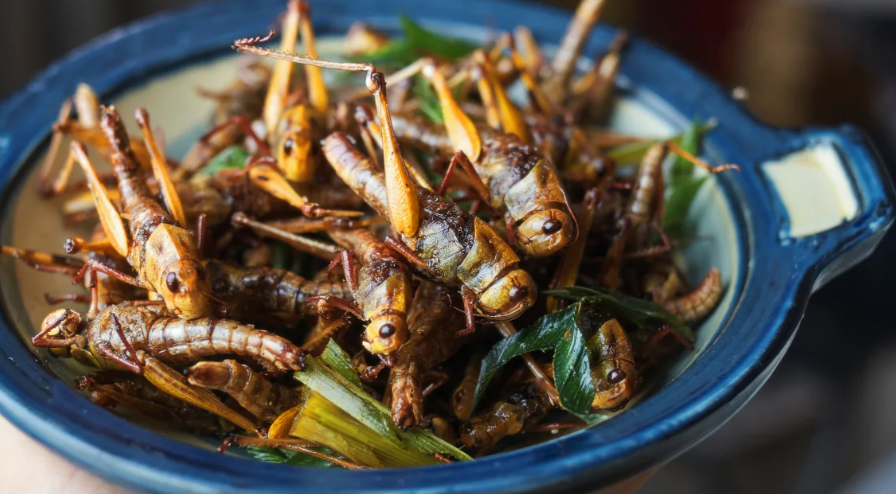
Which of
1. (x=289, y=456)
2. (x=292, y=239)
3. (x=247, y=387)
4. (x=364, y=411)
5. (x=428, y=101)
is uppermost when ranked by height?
(x=428, y=101)

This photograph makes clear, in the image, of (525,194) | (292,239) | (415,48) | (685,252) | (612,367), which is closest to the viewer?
(612,367)

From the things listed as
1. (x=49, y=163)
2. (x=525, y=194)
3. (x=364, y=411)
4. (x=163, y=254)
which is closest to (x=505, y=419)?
(x=364, y=411)

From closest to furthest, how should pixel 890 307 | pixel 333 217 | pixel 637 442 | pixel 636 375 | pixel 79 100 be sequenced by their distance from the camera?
pixel 637 442 < pixel 636 375 < pixel 333 217 < pixel 79 100 < pixel 890 307

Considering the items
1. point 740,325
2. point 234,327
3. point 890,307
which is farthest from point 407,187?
point 890,307

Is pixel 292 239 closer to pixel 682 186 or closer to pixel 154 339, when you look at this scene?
pixel 154 339

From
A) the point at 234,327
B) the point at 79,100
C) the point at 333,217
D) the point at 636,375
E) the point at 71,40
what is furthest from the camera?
the point at 71,40

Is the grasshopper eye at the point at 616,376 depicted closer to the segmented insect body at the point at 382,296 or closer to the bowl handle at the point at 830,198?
the segmented insect body at the point at 382,296

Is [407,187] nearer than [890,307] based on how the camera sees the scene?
Yes

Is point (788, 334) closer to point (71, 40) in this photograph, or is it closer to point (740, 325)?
point (740, 325)
